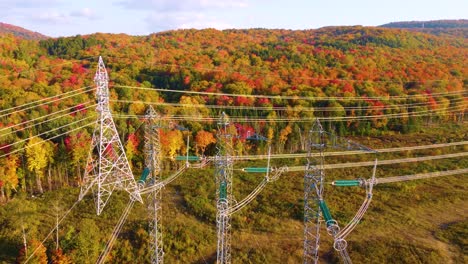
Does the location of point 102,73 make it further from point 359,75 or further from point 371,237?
point 359,75

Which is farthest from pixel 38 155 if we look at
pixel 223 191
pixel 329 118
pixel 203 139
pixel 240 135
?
pixel 329 118

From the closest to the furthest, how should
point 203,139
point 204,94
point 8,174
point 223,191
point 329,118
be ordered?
point 223,191 → point 8,174 → point 203,139 → point 329,118 → point 204,94

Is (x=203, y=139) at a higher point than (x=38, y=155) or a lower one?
lower

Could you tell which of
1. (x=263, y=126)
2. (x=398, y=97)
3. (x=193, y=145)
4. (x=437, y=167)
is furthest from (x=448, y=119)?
(x=193, y=145)

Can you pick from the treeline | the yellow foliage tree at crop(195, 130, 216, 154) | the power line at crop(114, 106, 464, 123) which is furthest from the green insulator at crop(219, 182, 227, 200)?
the power line at crop(114, 106, 464, 123)

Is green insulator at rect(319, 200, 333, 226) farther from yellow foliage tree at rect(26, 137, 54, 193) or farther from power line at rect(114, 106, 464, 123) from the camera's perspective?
power line at rect(114, 106, 464, 123)

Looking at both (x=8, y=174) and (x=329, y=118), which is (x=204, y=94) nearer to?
(x=329, y=118)

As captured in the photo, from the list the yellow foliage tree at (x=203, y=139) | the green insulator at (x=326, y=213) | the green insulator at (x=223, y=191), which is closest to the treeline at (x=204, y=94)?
the yellow foliage tree at (x=203, y=139)
